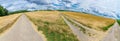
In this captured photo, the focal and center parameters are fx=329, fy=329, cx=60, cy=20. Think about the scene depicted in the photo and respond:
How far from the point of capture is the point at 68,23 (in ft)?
89.2

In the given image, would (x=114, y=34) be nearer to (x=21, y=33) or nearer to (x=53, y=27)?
(x=53, y=27)

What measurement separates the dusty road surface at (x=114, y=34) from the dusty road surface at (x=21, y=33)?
7.41 m

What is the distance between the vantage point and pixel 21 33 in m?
23.6

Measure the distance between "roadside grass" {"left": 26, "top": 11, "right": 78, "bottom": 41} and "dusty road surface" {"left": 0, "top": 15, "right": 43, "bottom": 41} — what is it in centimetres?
90

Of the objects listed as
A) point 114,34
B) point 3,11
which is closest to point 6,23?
point 114,34

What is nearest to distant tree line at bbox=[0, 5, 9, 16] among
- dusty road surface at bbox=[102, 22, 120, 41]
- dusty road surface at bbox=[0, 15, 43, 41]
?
dusty road surface at bbox=[102, 22, 120, 41]

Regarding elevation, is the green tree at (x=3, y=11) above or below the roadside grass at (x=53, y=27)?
below

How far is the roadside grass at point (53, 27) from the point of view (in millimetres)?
25039

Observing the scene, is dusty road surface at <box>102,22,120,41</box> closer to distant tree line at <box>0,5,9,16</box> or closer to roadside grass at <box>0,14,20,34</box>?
roadside grass at <box>0,14,20,34</box>

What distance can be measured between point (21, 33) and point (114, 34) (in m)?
10.2

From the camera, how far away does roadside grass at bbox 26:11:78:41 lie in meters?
25.0

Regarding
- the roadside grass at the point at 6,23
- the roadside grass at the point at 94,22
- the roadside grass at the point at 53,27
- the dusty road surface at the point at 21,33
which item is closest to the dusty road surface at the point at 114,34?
the roadside grass at the point at 94,22

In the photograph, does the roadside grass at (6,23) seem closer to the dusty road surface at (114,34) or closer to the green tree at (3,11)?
the dusty road surface at (114,34)

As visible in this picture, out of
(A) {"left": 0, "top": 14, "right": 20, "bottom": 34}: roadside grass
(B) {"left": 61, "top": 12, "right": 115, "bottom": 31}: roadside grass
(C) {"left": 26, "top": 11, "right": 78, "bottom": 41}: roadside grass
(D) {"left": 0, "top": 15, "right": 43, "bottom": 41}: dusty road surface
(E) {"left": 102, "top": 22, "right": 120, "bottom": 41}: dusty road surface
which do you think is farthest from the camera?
(B) {"left": 61, "top": 12, "right": 115, "bottom": 31}: roadside grass
